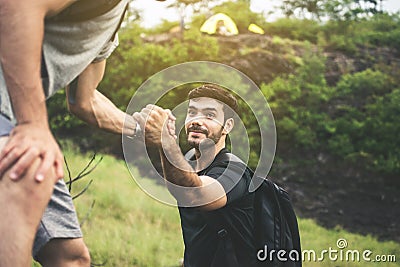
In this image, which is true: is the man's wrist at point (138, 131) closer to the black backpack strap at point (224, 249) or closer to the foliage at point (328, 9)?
the black backpack strap at point (224, 249)

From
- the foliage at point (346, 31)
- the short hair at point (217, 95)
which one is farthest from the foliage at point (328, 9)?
the short hair at point (217, 95)

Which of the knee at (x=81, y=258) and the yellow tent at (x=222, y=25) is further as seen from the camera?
Result: the yellow tent at (x=222, y=25)

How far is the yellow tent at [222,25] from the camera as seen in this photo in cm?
607

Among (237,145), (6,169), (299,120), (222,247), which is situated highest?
(6,169)

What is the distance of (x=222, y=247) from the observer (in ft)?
6.91

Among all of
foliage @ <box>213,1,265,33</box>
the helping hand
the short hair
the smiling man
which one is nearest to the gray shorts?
the helping hand

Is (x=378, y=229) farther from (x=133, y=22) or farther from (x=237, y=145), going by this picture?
(x=133, y=22)

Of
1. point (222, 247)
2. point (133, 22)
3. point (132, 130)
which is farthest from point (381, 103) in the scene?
point (132, 130)

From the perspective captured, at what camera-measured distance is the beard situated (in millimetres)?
2062

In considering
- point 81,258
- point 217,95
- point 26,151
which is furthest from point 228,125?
point 26,151

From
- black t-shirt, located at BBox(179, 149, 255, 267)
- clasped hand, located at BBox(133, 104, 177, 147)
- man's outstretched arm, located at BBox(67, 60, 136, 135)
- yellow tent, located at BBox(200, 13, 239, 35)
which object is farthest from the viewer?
yellow tent, located at BBox(200, 13, 239, 35)

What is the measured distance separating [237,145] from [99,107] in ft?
10.5

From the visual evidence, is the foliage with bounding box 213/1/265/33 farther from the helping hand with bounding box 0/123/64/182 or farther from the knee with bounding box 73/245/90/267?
the helping hand with bounding box 0/123/64/182

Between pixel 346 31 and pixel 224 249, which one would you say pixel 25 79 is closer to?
pixel 224 249
